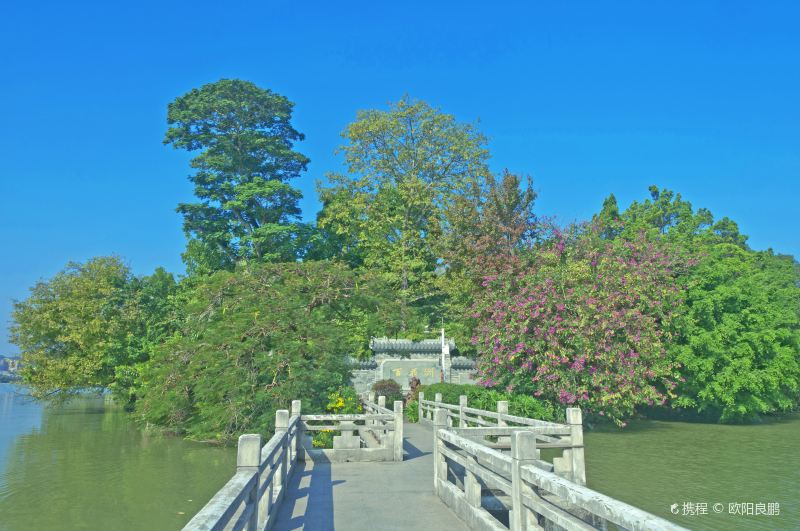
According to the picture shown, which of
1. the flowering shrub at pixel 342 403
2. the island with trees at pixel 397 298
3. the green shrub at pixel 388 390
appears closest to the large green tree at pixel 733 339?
the island with trees at pixel 397 298

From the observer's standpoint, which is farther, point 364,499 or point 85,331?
point 85,331

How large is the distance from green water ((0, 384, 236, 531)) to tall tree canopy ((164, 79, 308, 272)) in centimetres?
1316

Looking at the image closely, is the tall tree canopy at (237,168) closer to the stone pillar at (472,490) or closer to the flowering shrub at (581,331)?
the flowering shrub at (581,331)

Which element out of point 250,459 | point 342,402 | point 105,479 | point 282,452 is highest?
point 250,459

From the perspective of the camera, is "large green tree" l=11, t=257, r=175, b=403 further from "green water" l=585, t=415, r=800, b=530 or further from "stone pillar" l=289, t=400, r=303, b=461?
"green water" l=585, t=415, r=800, b=530

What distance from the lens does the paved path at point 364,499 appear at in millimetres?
7664

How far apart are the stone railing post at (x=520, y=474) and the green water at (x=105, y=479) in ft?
24.1

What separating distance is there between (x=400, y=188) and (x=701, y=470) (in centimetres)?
2385

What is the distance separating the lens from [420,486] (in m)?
10.1

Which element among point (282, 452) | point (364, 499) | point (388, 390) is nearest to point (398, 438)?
point (364, 499)

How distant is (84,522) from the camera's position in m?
11.3

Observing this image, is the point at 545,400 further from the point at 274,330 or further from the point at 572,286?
the point at 274,330

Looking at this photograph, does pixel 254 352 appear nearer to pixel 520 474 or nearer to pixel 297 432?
pixel 297 432

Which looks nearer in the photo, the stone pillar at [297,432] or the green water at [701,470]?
the green water at [701,470]
